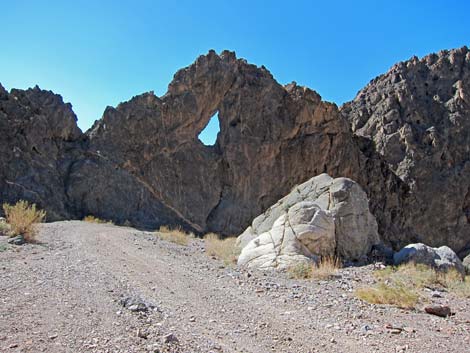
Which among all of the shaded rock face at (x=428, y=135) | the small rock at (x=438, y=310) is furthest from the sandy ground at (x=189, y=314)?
the shaded rock face at (x=428, y=135)

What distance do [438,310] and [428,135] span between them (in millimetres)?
52958

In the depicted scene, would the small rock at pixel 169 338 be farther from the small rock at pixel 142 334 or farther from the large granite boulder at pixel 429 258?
the large granite boulder at pixel 429 258

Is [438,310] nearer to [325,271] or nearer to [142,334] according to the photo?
[325,271]

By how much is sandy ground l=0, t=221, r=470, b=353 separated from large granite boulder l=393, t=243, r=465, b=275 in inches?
142

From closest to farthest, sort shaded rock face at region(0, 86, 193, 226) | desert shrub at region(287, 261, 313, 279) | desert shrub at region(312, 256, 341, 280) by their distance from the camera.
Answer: desert shrub at region(312, 256, 341, 280), desert shrub at region(287, 261, 313, 279), shaded rock face at region(0, 86, 193, 226)

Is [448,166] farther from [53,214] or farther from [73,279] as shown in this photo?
[73,279]

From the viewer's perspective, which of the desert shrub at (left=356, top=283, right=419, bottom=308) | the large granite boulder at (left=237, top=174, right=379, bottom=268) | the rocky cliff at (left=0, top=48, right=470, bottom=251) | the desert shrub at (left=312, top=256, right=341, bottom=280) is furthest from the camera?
the rocky cliff at (left=0, top=48, right=470, bottom=251)

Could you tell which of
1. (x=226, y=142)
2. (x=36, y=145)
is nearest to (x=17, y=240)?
(x=36, y=145)

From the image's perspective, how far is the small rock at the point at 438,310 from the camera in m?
6.68

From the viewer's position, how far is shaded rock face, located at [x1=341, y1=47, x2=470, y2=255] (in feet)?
170

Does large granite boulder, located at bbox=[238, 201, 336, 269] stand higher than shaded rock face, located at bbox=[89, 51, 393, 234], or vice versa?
shaded rock face, located at bbox=[89, 51, 393, 234]

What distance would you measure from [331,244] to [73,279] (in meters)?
7.79

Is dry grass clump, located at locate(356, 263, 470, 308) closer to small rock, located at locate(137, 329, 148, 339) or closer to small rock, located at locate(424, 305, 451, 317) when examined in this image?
small rock, located at locate(424, 305, 451, 317)

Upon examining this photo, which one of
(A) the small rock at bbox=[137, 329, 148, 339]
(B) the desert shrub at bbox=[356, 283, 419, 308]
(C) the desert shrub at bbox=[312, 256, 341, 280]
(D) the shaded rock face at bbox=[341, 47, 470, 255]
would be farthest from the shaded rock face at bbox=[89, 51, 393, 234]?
(A) the small rock at bbox=[137, 329, 148, 339]
